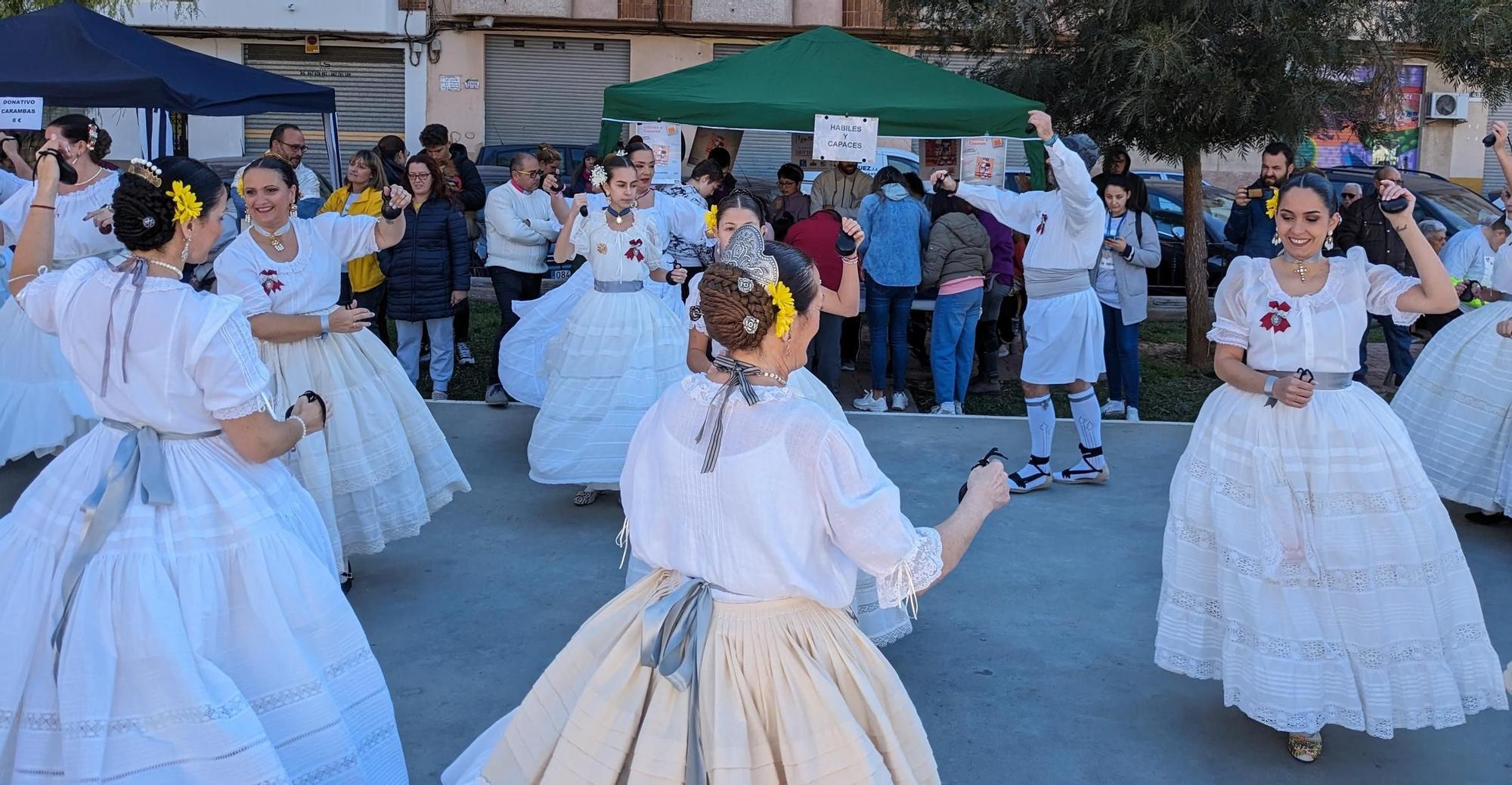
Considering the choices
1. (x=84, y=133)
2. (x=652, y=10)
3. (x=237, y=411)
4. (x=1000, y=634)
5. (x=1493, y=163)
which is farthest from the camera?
(x=1493, y=163)

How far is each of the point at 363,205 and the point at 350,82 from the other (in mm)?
14887

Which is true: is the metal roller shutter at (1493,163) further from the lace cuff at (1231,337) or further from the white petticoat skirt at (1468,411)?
the lace cuff at (1231,337)

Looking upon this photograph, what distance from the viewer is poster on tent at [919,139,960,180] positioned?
9570mm

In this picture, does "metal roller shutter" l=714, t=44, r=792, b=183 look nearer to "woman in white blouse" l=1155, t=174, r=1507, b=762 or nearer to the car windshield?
the car windshield

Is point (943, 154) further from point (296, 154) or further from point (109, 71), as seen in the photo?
point (109, 71)

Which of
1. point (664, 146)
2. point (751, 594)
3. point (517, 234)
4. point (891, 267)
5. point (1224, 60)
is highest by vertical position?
point (1224, 60)

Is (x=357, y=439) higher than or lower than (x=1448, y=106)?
lower

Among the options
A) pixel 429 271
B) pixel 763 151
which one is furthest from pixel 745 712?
pixel 763 151

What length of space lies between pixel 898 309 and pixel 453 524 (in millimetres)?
4088

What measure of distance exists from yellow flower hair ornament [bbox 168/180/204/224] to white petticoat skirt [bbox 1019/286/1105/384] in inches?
197

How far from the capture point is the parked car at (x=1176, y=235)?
13.5 m

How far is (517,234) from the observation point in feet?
32.1

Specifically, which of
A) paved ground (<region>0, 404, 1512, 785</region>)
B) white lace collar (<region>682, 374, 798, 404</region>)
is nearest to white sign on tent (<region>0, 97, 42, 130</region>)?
paved ground (<region>0, 404, 1512, 785</region>)

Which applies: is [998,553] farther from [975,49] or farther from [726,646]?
[975,49]
